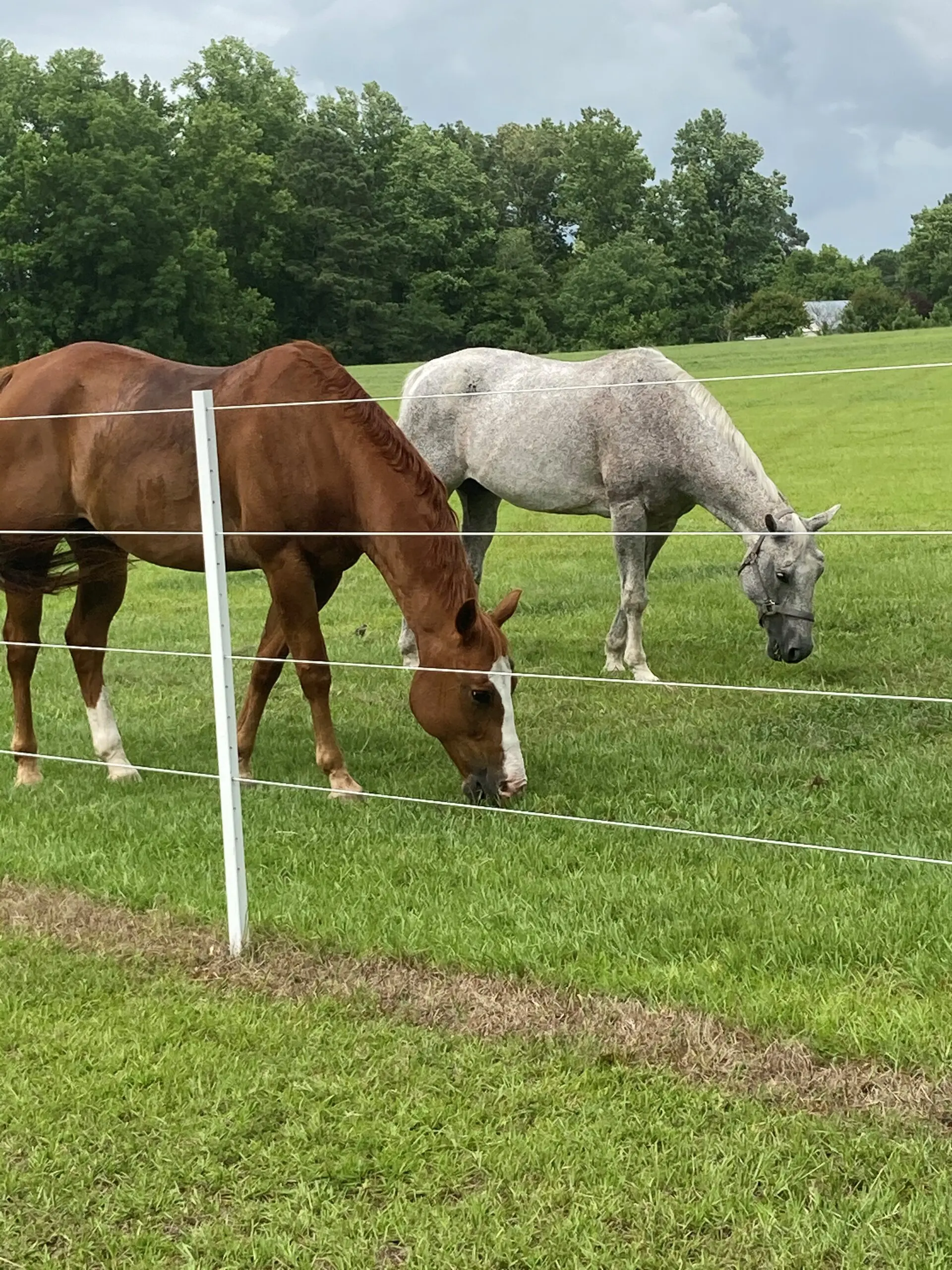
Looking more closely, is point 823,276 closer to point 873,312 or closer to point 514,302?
point 873,312

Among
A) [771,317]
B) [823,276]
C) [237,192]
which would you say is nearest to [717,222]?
[823,276]

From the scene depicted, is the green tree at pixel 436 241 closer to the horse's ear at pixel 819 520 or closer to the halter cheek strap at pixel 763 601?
the horse's ear at pixel 819 520

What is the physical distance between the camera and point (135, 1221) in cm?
246

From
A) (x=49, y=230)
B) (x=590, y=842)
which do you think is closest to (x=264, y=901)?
(x=590, y=842)

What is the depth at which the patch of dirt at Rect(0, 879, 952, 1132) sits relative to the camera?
2791mm

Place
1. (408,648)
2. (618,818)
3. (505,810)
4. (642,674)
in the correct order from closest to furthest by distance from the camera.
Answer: (505,810) → (618,818) → (642,674) → (408,648)

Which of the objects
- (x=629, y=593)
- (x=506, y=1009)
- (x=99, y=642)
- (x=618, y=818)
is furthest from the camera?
(x=629, y=593)

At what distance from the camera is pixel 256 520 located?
207 inches

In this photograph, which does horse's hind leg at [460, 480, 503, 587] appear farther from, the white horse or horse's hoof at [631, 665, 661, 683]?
horse's hoof at [631, 665, 661, 683]

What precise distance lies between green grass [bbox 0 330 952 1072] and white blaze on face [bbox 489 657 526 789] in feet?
0.67

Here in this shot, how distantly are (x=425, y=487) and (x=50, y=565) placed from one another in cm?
212

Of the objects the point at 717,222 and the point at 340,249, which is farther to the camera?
the point at 717,222

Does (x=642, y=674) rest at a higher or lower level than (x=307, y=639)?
lower

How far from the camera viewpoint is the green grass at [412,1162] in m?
2.32
